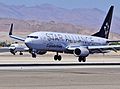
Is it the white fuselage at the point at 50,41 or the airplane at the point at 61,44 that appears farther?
the white fuselage at the point at 50,41

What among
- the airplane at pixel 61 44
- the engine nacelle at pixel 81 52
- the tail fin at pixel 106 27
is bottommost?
the engine nacelle at pixel 81 52

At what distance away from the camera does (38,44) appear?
6200 cm

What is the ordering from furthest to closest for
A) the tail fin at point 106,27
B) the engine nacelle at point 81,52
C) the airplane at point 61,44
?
the tail fin at point 106,27
the airplane at point 61,44
the engine nacelle at point 81,52

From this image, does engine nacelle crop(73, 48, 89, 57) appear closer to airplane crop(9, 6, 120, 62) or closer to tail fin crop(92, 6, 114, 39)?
airplane crop(9, 6, 120, 62)

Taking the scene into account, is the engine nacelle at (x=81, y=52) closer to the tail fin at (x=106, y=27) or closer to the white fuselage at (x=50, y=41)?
the white fuselage at (x=50, y=41)

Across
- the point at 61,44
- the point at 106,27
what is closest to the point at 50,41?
the point at 61,44

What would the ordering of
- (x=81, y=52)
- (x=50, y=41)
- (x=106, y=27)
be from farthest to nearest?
1. (x=106, y=27)
2. (x=50, y=41)
3. (x=81, y=52)

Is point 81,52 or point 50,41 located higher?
point 50,41

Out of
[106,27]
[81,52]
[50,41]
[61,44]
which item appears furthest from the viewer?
[106,27]

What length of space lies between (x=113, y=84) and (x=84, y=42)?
41.2 m

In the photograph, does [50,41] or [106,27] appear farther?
[106,27]

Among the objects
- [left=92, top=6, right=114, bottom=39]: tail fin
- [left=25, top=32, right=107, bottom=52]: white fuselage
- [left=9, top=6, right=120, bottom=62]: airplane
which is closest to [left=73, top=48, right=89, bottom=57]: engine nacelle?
[left=9, top=6, right=120, bottom=62]: airplane

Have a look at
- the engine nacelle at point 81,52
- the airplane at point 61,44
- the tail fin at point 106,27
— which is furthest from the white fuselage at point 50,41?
the tail fin at point 106,27

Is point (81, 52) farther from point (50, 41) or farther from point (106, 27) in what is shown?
point (106, 27)
